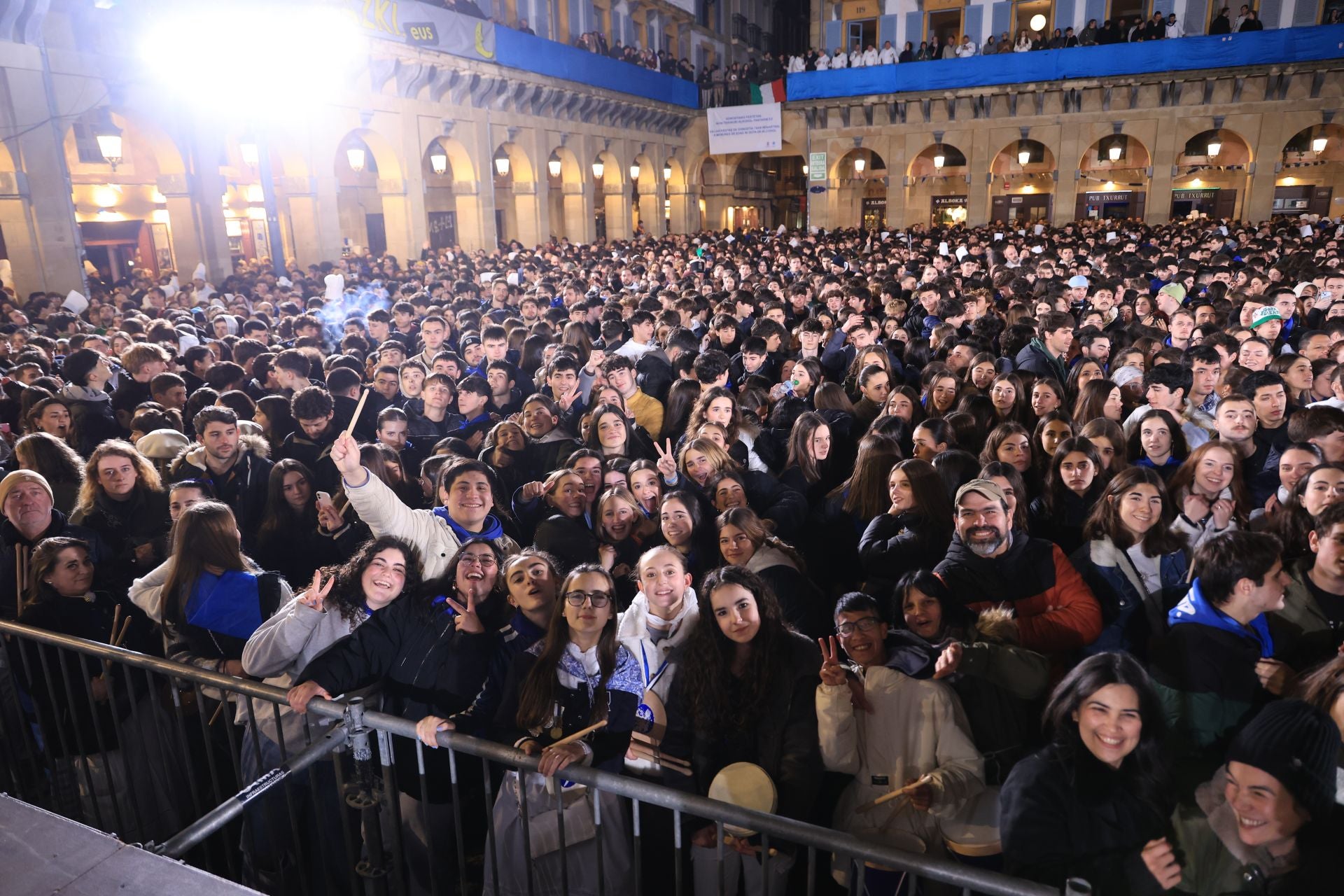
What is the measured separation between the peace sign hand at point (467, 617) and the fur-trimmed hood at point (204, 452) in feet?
9.08

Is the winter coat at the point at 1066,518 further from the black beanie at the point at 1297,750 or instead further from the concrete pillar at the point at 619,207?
the concrete pillar at the point at 619,207

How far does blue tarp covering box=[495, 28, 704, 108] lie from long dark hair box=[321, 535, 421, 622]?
22993mm

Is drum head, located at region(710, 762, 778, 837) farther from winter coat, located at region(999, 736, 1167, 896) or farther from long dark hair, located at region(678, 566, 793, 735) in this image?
winter coat, located at region(999, 736, 1167, 896)

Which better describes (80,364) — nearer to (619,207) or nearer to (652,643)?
(652,643)

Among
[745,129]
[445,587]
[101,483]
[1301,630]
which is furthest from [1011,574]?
[745,129]

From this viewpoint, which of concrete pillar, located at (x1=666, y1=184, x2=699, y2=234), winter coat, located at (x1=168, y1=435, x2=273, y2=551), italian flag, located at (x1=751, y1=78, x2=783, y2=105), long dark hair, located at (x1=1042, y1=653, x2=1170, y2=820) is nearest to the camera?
long dark hair, located at (x1=1042, y1=653, x2=1170, y2=820)

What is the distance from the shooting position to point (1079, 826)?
2535mm

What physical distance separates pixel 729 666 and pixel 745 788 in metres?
0.47

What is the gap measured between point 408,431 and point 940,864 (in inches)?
216

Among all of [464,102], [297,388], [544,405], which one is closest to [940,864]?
[544,405]

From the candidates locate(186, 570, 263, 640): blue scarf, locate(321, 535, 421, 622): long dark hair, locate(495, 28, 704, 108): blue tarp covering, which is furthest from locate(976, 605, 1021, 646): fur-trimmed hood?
locate(495, 28, 704, 108): blue tarp covering

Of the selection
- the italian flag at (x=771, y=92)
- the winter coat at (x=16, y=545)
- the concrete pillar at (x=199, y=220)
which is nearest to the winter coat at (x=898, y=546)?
the winter coat at (x=16, y=545)

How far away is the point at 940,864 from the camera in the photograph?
2.08 m

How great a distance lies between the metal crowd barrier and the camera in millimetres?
2365
